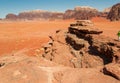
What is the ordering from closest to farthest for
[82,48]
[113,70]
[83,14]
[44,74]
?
[113,70] → [44,74] → [82,48] → [83,14]

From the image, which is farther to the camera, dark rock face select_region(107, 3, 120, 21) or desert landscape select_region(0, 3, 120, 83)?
dark rock face select_region(107, 3, 120, 21)

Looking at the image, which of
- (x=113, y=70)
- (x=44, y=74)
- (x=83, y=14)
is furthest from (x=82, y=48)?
(x=83, y=14)

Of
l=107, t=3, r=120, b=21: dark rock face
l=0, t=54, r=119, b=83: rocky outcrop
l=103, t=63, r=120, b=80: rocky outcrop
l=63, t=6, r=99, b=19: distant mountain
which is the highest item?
l=103, t=63, r=120, b=80: rocky outcrop

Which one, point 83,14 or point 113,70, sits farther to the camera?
point 83,14

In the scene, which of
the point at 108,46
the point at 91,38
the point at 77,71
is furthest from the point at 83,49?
the point at 77,71

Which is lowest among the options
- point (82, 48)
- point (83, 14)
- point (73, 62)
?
point (83, 14)

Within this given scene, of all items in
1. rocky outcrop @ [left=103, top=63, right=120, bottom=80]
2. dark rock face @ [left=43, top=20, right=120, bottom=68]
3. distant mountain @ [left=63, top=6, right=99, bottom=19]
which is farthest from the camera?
distant mountain @ [left=63, top=6, right=99, bottom=19]

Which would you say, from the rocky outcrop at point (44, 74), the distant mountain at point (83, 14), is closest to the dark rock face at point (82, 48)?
the rocky outcrop at point (44, 74)

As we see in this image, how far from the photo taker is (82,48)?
11688mm

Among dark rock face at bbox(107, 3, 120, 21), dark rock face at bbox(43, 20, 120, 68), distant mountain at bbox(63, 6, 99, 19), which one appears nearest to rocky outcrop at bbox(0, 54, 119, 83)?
dark rock face at bbox(43, 20, 120, 68)

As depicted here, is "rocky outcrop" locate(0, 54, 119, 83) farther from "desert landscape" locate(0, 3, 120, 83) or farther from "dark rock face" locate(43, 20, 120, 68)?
"dark rock face" locate(43, 20, 120, 68)

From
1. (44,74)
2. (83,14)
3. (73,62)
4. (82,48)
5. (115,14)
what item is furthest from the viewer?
(83,14)

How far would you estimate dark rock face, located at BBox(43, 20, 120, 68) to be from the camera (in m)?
10.3

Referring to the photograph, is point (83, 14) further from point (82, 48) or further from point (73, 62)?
point (73, 62)
